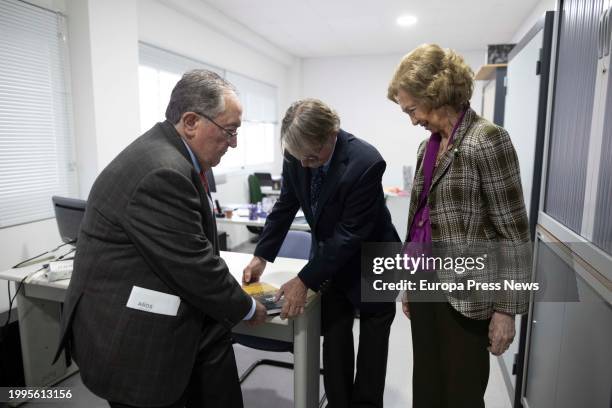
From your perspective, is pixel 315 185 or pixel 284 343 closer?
pixel 315 185

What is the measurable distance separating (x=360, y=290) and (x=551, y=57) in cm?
122

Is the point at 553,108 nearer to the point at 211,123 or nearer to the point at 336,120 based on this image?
the point at 336,120

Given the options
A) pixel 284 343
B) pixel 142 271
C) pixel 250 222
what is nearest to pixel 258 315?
pixel 142 271

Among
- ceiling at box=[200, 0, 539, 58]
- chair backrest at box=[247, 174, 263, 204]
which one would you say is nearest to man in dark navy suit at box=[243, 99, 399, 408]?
ceiling at box=[200, 0, 539, 58]

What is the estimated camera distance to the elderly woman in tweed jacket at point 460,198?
3.66ft

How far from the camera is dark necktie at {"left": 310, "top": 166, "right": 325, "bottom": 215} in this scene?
5.21ft

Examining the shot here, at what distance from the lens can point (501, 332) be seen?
1146 millimetres

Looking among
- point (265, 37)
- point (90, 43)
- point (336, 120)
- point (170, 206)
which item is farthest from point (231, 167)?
point (170, 206)

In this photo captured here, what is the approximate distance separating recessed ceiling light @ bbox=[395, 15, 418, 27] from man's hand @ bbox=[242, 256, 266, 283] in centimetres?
397

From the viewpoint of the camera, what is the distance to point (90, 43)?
288 cm

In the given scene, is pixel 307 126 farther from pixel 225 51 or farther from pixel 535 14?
pixel 535 14

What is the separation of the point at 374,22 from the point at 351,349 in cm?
432

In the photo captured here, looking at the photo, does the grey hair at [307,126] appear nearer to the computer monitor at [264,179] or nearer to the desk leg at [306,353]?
the desk leg at [306,353]

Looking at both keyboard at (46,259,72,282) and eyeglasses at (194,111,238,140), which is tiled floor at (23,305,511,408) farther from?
eyeglasses at (194,111,238,140)
